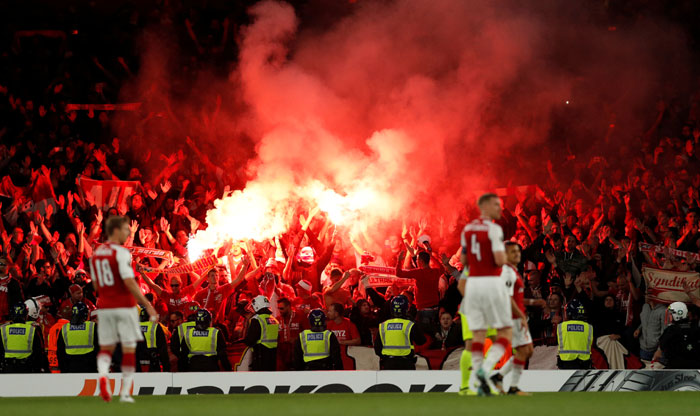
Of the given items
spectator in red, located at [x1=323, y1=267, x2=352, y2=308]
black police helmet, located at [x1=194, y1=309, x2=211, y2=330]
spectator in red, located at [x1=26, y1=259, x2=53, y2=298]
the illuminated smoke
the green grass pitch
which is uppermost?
the illuminated smoke

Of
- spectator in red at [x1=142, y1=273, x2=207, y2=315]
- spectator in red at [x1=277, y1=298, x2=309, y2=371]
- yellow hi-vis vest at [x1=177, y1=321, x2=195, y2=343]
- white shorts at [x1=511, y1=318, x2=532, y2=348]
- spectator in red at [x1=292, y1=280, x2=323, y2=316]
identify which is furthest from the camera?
spectator in red at [x1=142, y1=273, x2=207, y2=315]

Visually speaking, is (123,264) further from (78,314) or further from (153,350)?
(153,350)

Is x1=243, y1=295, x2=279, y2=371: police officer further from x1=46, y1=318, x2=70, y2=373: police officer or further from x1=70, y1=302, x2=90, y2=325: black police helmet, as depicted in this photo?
x1=46, y1=318, x2=70, y2=373: police officer

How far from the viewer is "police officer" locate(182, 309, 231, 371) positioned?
43.1 ft

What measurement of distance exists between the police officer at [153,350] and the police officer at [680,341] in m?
6.84

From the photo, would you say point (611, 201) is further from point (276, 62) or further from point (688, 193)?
point (276, 62)

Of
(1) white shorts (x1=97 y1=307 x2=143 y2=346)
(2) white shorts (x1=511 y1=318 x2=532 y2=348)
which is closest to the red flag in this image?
(1) white shorts (x1=97 y1=307 x2=143 y2=346)

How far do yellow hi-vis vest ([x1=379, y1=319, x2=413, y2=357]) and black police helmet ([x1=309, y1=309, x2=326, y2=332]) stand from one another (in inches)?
31.4

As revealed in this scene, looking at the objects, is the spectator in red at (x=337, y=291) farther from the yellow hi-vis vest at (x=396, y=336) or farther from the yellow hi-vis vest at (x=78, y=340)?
the yellow hi-vis vest at (x=78, y=340)

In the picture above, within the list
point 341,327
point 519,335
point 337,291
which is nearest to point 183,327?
point 341,327

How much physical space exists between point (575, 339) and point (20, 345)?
7460 mm

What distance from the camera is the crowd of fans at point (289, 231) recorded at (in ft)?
49.1

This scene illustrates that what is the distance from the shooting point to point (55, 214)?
62.1 feet

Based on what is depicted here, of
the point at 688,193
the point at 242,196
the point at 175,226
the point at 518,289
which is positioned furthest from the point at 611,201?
the point at 518,289
